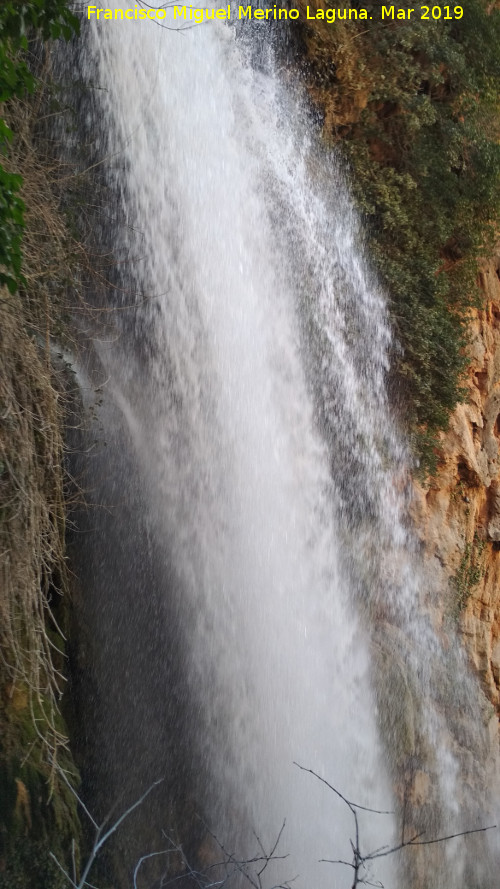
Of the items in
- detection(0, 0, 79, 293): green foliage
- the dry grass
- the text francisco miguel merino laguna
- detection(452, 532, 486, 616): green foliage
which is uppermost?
the text francisco miguel merino laguna

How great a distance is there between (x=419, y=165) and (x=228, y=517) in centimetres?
407

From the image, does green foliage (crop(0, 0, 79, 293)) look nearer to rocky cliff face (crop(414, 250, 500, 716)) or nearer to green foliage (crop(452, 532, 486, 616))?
rocky cliff face (crop(414, 250, 500, 716))

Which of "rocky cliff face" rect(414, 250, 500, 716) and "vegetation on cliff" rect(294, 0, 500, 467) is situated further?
"rocky cliff face" rect(414, 250, 500, 716)

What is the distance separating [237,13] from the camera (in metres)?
6.77

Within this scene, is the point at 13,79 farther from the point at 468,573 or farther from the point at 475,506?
the point at 475,506

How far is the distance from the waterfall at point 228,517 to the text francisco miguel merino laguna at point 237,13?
3.3 inches

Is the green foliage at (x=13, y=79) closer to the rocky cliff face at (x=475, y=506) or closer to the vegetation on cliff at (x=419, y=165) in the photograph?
the vegetation on cliff at (x=419, y=165)

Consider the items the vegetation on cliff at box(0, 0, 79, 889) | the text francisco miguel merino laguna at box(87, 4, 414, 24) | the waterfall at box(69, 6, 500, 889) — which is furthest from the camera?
the text francisco miguel merino laguna at box(87, 4, 414, 24)

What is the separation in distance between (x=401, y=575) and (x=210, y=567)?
2019mm

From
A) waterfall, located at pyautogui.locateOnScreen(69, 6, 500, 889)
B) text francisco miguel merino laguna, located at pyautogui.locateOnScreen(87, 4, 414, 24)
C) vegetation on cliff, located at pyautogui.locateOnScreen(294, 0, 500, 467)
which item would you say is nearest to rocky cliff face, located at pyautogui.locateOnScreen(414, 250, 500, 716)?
vegetation on cliff, located at pyautogui.locateOnScreen(294, 0, 500, 467)

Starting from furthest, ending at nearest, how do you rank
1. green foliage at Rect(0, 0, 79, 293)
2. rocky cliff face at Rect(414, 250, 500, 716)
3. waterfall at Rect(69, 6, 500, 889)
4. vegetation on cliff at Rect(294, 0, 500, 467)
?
rocky cliff face at Rect(414, 250, 500, 716), vegetation on cliff at Rect(294, 0, 500, 467), waterfall at Rect(69, 6, 500, 889), green foliage at Rect(0, 0, 79, 293)

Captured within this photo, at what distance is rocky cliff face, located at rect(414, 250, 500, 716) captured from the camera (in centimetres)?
768

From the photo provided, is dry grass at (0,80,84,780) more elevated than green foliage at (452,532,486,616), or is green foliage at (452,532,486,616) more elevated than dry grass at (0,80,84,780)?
dry grass at (0,80,84,780)

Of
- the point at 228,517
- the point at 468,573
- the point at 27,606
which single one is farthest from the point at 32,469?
the point at 468,573
